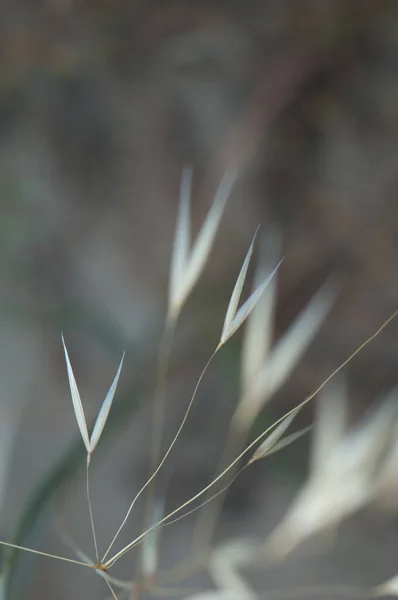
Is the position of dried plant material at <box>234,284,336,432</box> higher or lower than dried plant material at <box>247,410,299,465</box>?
lower

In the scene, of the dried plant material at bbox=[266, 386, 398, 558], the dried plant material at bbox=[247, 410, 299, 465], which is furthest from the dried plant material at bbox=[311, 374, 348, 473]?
the dried plant material at bbox=[247, 410, 299, 465]

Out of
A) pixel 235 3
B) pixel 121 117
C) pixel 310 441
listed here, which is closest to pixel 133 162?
pixel 121 117

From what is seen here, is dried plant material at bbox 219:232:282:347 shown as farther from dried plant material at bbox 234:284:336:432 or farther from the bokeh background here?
the bokeh background

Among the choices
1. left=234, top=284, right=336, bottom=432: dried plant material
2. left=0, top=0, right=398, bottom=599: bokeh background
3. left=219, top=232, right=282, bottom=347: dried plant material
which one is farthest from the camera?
left=0, top=0, right=398, bottom=599: bokeh background

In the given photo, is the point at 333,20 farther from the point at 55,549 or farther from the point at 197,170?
the point at 55,549

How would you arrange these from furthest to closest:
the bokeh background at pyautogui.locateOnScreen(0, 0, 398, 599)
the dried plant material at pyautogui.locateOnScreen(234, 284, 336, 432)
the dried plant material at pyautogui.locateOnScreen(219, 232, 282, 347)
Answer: the bokeh background at pyautogui.locateOnScreen(0, 0, 398, 599) → the dried plant material at pyautogui.locateOnScreen(234, 284, 336, 432) → the dried plant material at pyautogui.locateOnScreen(219, 232, 282, 347)

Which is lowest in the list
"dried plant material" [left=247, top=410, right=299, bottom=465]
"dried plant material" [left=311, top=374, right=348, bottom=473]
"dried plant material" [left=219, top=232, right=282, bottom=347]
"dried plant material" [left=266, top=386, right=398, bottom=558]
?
"dried plant material" [left=311, top=374, right=348, bottom=473]

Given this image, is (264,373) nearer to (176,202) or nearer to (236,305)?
(236,305)

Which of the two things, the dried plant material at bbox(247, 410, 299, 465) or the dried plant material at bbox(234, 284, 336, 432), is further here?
the dried plant material at bbox(234, 284, 336, 432)
